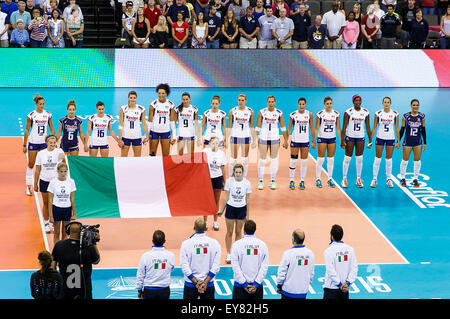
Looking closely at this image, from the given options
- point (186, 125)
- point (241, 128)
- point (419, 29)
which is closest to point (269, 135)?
point (241, 128)

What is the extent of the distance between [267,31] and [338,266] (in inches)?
773

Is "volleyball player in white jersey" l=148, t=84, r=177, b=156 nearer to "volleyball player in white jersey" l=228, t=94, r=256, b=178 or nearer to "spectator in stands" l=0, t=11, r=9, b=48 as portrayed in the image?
"volleyball player in white jersey" l=228, t=94, r=256, b=178

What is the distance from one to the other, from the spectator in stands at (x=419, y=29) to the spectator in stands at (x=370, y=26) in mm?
1605

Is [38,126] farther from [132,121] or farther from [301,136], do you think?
[301,136]

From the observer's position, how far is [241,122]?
19.4 meters

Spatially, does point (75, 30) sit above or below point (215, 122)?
above

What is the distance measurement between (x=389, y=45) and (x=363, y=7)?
3.45 metres

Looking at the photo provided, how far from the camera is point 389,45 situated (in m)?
31.1

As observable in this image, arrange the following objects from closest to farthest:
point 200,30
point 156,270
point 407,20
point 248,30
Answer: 1. point 156,270
2. point 200,30
3. point 248,30
4. point 407,20

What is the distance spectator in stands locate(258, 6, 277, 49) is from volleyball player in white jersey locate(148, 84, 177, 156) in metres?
11.3

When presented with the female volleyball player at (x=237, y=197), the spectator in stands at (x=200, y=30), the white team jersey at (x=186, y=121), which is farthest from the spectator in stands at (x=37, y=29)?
the female volleyball player at (x=237, y=197)

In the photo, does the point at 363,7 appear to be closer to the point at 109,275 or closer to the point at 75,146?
the point at 75,146

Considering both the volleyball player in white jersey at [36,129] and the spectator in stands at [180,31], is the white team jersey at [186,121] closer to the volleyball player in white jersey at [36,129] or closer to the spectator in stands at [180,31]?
the volleyball player in white jersey at [36,129]
